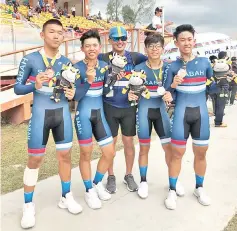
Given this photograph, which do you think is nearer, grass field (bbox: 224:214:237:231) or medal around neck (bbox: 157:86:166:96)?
grass field (bbox: 224:214:237:231)

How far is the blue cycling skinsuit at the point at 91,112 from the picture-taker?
3.46 meters

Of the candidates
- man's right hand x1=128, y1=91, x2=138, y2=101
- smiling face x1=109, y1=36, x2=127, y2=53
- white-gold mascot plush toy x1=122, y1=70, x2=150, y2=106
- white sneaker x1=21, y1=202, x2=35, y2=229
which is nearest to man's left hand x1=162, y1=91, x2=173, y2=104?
white-gold mascot plush toy x1=122, y1=70, x2=150, y2=106

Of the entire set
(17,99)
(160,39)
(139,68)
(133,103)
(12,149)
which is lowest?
(12,149)

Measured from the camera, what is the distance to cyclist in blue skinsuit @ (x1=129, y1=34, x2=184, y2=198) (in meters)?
3.58

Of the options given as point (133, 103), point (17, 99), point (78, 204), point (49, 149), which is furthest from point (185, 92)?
point (17, 99)

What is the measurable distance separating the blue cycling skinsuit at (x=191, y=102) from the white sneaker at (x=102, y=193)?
986mm

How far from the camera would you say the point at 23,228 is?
10.2 feet

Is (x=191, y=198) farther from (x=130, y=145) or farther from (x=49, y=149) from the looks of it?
(x=49, y=149)

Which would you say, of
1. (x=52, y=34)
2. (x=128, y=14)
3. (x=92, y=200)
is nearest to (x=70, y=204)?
(x=92, y=200)

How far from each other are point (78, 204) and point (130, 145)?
37.4 inches

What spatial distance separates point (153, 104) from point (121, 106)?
378 mm

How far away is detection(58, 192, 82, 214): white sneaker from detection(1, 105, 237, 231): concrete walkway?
2.1 inches

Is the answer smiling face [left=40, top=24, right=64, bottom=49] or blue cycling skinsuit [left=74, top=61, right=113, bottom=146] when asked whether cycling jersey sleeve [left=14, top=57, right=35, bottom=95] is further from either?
blue cycling skinsuit [left=74, top=61, right=113, bottom=146]

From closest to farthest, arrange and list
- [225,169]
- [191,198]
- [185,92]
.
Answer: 1. [185,92]
2. [191,198]
3. [225,169]
